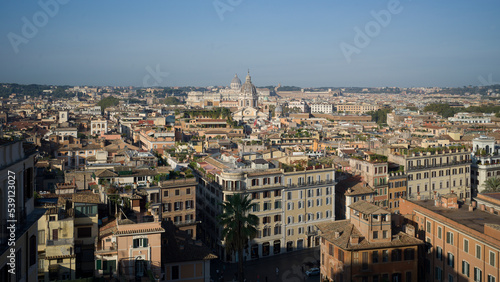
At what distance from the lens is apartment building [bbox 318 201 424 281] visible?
2070 cm

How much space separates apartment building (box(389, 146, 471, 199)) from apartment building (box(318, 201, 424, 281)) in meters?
15.4

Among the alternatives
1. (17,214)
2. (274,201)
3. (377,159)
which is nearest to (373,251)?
(274,201)

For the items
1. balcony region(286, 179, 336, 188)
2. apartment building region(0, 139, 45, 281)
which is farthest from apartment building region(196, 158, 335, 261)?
apartment building region(0, 139, 45, 281)

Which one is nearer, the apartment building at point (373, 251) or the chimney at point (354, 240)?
the apartment building at point (373, 251)

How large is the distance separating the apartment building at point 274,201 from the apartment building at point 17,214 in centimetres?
1954

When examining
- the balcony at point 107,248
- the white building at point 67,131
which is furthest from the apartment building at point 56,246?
the white building at point 67,131

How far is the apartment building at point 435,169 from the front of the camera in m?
36.4

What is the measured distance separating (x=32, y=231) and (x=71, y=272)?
8106mm

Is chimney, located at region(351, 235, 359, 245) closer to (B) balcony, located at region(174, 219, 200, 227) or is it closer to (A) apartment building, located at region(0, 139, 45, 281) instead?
(B) balcony, located at region(174, 219, 200, 227)

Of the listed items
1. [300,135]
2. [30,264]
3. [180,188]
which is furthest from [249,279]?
[300,135]

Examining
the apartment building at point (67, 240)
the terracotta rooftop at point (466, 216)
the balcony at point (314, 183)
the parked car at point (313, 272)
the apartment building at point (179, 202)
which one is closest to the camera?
the apartment building at point (67, 240)

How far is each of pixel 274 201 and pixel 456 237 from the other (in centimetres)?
1188

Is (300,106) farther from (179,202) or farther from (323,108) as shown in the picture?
(179,202)

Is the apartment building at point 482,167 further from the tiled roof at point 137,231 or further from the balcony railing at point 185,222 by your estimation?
the tiled roof at point 137,231
